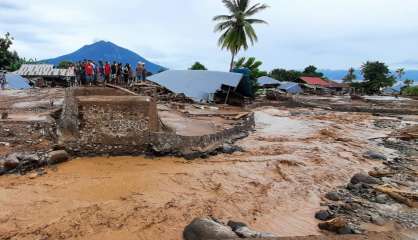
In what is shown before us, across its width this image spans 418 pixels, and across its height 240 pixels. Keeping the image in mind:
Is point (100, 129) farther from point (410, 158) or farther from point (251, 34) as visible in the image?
point (251, 34)

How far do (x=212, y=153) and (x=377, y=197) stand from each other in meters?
4.87

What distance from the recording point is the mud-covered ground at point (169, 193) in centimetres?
679

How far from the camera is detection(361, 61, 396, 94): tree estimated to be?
5472 cm

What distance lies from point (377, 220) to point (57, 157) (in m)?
7.41

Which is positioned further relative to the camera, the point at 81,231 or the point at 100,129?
the point at 100,129

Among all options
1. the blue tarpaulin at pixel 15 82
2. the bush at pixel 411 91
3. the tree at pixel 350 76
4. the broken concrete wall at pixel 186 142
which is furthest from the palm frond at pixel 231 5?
the tree at pixel 350 76

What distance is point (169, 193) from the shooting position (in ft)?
27.8

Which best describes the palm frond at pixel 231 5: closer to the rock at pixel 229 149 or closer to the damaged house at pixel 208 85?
the damaged house at pixel 208 85

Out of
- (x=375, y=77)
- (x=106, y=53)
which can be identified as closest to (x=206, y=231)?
(x=106, y=53)

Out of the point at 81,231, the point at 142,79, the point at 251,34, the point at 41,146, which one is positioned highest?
the point at 251,34

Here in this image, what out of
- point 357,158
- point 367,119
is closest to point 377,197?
point 357,158

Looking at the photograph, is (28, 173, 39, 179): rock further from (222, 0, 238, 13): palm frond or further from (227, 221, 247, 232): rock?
(222, 0, 238, 13): palm frond

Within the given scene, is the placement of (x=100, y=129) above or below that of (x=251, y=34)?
below

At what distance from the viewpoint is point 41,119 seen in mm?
12352
